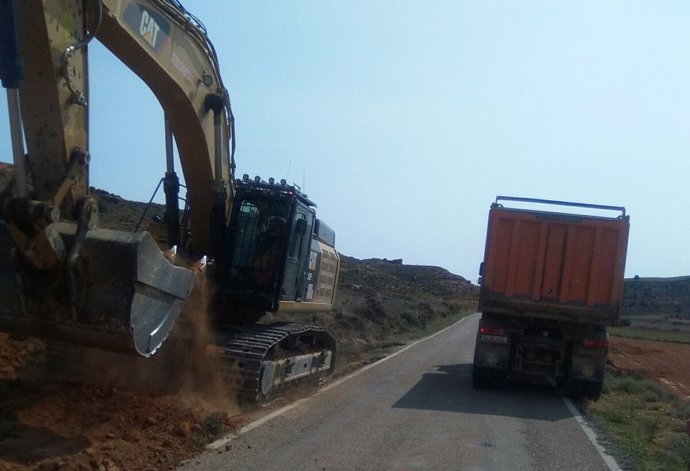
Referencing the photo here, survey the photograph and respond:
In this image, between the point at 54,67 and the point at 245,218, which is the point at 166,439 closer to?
the point at 54,67

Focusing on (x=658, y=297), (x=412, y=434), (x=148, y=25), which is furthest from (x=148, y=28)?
(x=658, y=297)

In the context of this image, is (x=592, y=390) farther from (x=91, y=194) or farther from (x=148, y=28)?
(x=91, y=194)

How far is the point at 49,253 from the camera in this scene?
25.4 feet

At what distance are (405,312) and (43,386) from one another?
38211 millimetres

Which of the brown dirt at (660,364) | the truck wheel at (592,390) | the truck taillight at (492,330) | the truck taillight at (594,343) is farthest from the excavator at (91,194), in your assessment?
the brown dirt at (660,364)

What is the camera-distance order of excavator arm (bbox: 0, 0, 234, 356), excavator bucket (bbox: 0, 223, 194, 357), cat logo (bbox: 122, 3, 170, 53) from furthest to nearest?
cat logo (bbox: 122, 3, 170, 53) → excavator bucket (bbox: 0, 223, 194, 357) → excavator arm (bbox: 0, 0, 234, 356)

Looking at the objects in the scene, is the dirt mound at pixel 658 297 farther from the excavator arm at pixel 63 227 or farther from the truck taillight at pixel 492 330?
the excavator arm at pixel 63 227

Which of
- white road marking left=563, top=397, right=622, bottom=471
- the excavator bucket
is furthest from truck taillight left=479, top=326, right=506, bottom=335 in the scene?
the excavator bucket

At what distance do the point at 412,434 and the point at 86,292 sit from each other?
5.13 meters

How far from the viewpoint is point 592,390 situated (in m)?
17.6

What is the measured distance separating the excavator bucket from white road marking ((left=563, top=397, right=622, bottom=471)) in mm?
5857

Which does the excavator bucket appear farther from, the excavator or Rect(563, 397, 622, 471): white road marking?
Rect(563, 397, 622, 471): white road marking

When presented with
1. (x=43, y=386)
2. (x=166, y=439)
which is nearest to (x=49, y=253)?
(x=166, y=439)

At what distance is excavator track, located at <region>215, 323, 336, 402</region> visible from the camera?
488 inches
